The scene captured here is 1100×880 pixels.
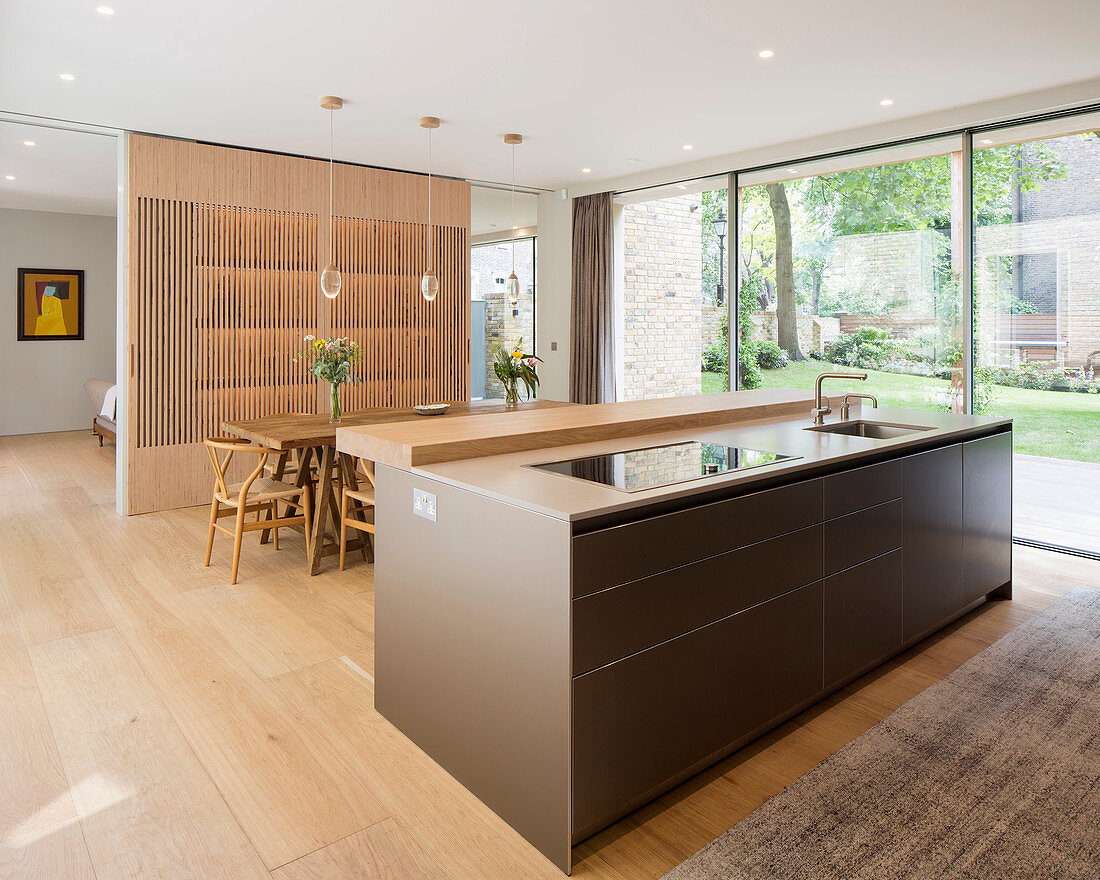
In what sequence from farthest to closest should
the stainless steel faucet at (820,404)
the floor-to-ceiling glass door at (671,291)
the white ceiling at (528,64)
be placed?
the floor-to-ceiling glass door at (671,291), the white ceiling at (528,64), the stainless steel faucet at (820,404)

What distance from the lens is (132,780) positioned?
2.09 m

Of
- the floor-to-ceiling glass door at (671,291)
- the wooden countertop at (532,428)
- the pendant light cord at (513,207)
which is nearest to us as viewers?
the wooden countertop at (532,428)

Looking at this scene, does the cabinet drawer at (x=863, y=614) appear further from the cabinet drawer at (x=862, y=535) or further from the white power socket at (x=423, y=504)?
the white power socket at (x=423, y=504)

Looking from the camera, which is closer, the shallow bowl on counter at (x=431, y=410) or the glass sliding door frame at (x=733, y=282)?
the shallow bowl on counter at (x=431, y=410)

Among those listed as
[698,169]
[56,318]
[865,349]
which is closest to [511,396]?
[865,349]

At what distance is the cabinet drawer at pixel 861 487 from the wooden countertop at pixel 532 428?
0.69 metres

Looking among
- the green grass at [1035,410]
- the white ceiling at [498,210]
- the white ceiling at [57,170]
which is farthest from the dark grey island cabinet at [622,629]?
the white ceiling at [498,210]

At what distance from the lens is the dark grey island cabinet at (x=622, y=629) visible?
68.3 inches

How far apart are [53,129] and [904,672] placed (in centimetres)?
614

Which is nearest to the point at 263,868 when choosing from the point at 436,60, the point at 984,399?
the point at 436,60

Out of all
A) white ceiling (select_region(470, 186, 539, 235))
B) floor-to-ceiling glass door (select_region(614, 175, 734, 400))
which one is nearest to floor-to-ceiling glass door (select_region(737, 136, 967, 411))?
floor-to-ceiling glass door (select_region(614, 175, 734, 400))

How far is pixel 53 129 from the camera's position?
5.18 m

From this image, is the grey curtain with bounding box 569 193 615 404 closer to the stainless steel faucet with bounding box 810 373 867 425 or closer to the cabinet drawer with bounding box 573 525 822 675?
the stainless steel faucet with bounding box 810 373 867 425

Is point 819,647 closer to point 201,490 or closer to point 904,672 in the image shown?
point 904,672
